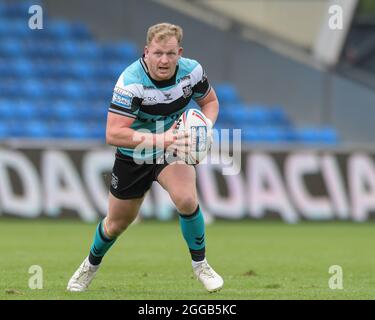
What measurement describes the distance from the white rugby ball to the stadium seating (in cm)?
1122

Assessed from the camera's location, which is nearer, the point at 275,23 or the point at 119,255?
the point at 119,255

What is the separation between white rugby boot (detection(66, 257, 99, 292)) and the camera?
320 inches

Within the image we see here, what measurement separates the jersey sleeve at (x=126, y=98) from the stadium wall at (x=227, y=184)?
846 cm

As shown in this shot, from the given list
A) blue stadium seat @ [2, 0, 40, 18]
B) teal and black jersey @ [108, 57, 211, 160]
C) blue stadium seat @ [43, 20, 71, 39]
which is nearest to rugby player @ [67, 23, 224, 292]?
teal and black jersey @ [108, 57, 211, 160]

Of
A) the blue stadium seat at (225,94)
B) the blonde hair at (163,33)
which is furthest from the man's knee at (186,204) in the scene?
the blue stadium seat at (225,94)

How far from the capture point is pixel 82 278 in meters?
8.20

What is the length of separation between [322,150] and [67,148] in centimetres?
427

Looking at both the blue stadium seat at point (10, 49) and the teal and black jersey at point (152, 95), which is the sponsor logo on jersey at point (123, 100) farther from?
the blue stadium seat at point (10, 49)

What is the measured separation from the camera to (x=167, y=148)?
7.70 metres

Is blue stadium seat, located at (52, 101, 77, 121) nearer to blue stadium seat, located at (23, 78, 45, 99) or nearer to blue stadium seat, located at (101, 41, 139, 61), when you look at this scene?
blue stadium seat, located at (23, 78, 45, 99)

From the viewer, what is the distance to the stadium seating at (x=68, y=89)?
64.1 feet

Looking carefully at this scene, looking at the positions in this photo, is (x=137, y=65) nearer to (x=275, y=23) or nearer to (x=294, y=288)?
(x=294, y=288)

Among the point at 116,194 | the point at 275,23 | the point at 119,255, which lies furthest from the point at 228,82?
the point at 116,194

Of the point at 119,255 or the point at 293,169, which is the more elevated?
the point at 293,169
